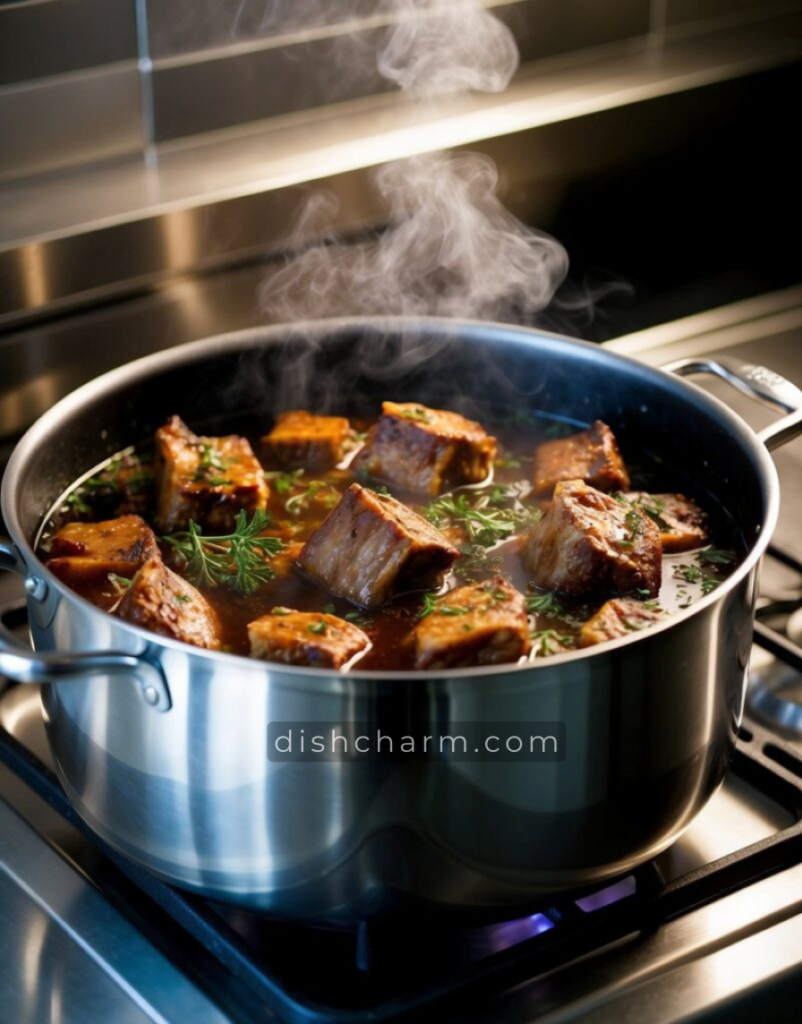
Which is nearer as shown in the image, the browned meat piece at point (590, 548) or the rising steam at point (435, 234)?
the browned meat piece at point (590, 548)

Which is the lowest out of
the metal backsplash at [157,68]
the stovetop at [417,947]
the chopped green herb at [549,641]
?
the stovetop at [417,947]

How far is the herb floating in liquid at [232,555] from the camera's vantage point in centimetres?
152

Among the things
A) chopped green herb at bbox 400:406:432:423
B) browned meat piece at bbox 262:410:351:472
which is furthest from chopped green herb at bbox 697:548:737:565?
browned meat piece at bbox 262:410:351:472

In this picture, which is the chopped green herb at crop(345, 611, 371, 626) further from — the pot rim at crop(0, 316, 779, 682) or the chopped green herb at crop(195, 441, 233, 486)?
the chopped green herb at crop(195, 441, 233, 486)

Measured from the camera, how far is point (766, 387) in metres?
1.66

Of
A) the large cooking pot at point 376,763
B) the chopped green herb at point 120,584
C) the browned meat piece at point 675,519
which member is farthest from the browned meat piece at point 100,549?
the browned meat piece at point 675,519

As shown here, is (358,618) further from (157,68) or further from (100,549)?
(157,68)

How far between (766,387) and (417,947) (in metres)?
0.76

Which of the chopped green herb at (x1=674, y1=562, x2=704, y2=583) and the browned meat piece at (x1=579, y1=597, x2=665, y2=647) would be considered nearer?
the browned meat piece at (x1=579, y1=597, x2=665, y2=647)

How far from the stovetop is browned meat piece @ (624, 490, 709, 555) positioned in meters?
0.28

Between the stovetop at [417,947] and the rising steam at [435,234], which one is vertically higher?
the rising steam at [435,234]

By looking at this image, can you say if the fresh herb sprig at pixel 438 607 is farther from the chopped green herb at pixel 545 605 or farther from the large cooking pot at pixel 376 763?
the large cooking pot at pixel 376 763

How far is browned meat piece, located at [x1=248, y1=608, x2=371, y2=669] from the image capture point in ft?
4.35

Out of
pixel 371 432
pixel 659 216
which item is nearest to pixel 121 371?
pixel 371 432
